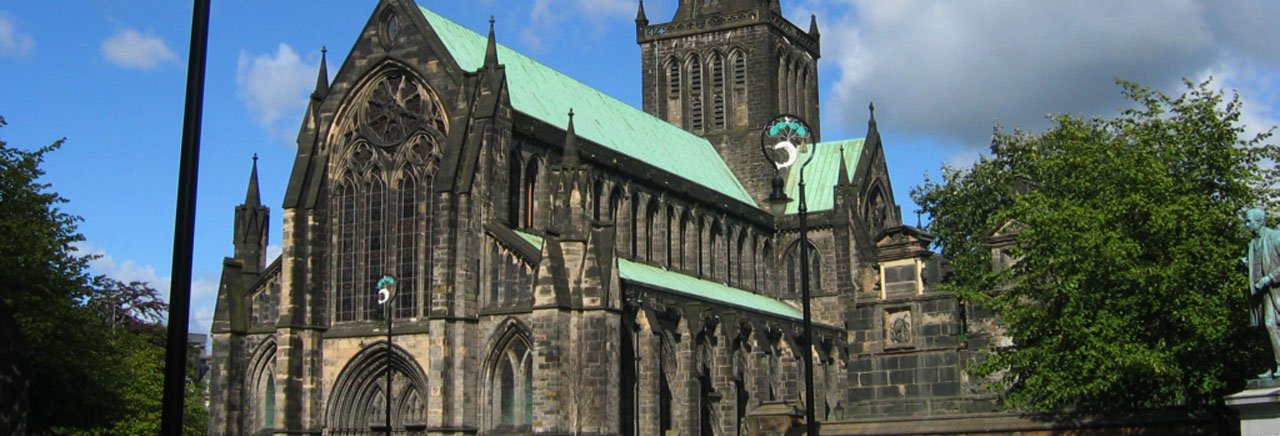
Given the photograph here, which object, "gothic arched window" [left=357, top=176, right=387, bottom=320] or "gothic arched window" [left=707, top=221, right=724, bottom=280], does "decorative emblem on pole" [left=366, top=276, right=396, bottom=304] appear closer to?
"gothic arched window" [left=357, top=176, right=387, bottom=320]

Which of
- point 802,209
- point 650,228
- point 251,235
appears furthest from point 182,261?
point 650,228

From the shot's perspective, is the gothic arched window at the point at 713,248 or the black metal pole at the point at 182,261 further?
the gothic arched window at the point at 713,248

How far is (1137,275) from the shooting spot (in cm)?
2748

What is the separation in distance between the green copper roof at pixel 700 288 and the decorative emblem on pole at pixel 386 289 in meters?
7.19

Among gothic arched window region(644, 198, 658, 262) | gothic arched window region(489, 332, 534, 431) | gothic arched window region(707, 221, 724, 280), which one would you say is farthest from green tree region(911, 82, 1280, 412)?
gothic arched window region(707, 221, 724, 280)

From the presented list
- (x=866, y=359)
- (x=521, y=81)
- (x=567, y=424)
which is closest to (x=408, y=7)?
(x=521, y=81)

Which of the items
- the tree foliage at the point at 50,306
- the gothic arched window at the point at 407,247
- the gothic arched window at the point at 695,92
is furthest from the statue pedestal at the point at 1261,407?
the gothic arched window at the point at 695,92

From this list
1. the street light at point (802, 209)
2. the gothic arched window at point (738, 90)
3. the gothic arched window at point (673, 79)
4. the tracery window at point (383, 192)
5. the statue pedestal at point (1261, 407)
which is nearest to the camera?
the statue pedestal at point (1261, 407)

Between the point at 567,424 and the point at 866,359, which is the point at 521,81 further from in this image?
the point at 866,359

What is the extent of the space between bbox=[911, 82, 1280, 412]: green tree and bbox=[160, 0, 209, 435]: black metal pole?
64.5 ft

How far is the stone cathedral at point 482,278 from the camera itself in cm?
4272

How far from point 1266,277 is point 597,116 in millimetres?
41320

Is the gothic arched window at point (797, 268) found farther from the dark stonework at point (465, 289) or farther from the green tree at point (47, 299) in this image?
the green tree at point (47, 299)

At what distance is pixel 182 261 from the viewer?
38.5 feet
